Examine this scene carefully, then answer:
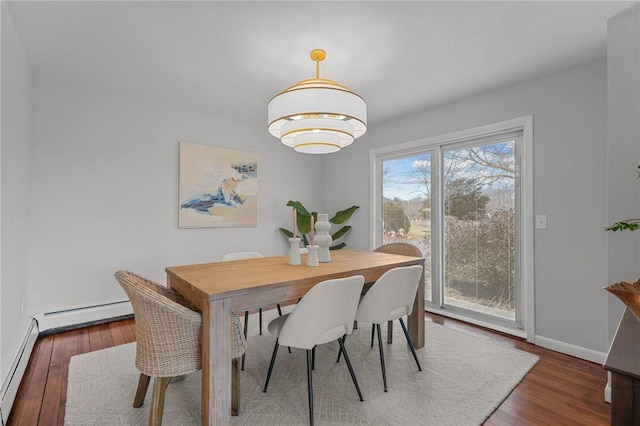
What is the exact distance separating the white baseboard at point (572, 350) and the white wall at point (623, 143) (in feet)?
1.85

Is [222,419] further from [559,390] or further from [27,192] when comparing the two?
[27,192]

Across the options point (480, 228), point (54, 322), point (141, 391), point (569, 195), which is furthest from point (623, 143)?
point (54, 322)

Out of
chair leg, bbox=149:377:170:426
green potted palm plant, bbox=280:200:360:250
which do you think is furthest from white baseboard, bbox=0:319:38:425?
green potted palm plant, bbox=280:200:360:250

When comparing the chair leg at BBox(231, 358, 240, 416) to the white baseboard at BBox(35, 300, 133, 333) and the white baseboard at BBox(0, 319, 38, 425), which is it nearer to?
the white baseboard at BBox(0, 319, 38, 425)

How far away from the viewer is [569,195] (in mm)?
2525

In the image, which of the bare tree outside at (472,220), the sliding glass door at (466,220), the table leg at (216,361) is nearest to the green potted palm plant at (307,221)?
the sliding glass door at (466,220)

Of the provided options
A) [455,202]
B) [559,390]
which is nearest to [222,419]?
[559,390]

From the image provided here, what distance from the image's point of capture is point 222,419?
147 centimetres

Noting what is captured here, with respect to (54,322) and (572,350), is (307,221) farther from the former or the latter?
(572,350)

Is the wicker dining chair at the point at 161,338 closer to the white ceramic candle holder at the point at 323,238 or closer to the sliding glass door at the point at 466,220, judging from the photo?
the white ceramic candle holder at the point at 323,238

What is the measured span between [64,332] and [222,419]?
7.77ft

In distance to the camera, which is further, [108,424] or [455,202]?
[455,202]

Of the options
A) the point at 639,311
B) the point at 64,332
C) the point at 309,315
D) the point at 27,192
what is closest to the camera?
the point at 639,311

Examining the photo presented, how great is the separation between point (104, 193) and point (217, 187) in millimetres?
1144
